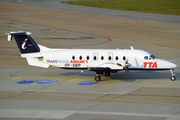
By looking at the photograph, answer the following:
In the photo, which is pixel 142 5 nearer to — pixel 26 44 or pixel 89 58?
pixel 89 58

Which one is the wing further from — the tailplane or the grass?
the grass

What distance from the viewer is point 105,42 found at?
48.4 metres

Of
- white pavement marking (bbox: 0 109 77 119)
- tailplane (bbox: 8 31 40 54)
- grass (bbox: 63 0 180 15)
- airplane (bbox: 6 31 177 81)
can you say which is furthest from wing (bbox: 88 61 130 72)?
grass (bbox: 63 0 180 15)

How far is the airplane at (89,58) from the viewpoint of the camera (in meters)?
29.4

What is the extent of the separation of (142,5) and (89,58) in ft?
203

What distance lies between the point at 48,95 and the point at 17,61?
13780 millimetres

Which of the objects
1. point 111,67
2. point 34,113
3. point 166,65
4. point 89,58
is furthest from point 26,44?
point 166,65

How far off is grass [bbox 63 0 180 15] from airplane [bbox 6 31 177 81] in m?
48.5

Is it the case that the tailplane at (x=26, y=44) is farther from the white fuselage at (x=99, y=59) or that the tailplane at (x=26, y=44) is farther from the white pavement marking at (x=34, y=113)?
the white pavement marking at (x=34, y=113)

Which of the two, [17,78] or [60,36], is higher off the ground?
[60,36]

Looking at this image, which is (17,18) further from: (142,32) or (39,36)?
(142,32)

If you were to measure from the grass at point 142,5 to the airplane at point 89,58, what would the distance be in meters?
48.5

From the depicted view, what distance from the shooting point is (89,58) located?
29750 mm

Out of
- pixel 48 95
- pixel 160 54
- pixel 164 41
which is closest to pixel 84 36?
pixel 164 41
